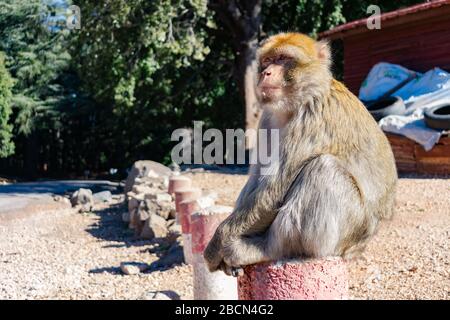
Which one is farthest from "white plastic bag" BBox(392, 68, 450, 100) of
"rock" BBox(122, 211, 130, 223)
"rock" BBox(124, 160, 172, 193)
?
"rock" BBox(122, 211, 130, 223)

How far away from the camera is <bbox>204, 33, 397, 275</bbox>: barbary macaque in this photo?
11.2 ft

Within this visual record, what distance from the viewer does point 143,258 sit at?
8.66m

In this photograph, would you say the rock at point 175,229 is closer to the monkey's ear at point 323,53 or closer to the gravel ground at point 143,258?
the gravel ground at point 143,258

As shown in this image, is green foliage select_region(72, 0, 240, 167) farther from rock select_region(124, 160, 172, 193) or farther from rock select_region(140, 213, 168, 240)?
rock select_region(140, 213, 168, 240)

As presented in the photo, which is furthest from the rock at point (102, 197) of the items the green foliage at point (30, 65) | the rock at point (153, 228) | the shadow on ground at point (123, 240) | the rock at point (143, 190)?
the green foliage at point (30, 65)

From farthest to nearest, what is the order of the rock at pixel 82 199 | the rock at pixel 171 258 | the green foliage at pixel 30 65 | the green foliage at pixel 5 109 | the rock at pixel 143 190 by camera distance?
the green foliage at pixel 30 65 < the green foliage at pixel 5 109 < the rock at pixel 82 199 < the rock at pixel 143 190 < the rock at pixel 171 258

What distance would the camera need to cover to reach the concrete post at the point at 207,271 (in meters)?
5.48

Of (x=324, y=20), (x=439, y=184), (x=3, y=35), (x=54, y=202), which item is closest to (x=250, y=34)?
(x=324, y=20)

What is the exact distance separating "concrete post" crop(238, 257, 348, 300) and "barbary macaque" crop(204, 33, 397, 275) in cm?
9

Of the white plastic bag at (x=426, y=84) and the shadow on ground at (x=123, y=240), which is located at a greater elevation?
the white plastic bag at (x=426, y=84)

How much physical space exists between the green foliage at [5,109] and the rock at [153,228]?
12.7 meters

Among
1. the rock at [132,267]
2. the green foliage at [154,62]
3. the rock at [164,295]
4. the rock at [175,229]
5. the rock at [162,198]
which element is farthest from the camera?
the green foliage at [154,62]

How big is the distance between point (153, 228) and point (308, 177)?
6.56 m

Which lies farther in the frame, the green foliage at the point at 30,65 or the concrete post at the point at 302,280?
the green foliage at the point at 30,65
